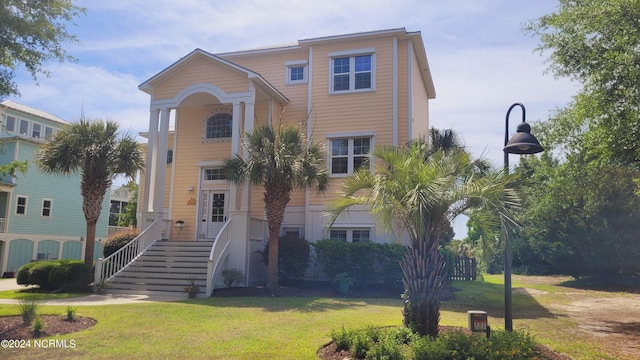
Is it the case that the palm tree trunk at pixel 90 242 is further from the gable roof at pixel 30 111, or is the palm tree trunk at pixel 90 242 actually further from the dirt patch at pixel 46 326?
the gable roof at pixel 30 111

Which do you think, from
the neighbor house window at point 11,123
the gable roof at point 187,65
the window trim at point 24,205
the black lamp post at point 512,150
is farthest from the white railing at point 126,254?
the neighbor house window at point 11,123

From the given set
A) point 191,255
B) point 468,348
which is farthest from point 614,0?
point 191,255

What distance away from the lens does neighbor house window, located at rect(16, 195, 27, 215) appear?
26031 mm

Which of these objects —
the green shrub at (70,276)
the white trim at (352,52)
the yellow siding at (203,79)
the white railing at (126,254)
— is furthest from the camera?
the white trim at (352,52)

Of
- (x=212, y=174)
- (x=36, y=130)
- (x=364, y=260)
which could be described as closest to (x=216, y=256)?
(x=364, y=260)

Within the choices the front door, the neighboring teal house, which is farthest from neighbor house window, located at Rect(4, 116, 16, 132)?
the front door

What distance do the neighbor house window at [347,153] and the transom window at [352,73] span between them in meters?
2.16

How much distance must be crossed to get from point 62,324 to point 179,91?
1124 centimetres

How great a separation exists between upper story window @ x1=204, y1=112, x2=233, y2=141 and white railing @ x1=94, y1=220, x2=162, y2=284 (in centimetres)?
467

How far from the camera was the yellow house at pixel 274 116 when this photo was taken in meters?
17.4

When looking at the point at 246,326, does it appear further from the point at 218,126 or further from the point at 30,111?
the point at 30,111

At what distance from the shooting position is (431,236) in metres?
7.76

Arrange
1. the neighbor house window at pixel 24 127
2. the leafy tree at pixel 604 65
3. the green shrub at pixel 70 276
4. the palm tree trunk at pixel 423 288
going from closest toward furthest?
1. the palm tree trunk at pixel 423 288
2. the leafy tree at pixel 604 65
3. the green shrub at pixel 70 276
4. the neighbor house window at pixel 24 127

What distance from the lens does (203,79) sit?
17875 mm
